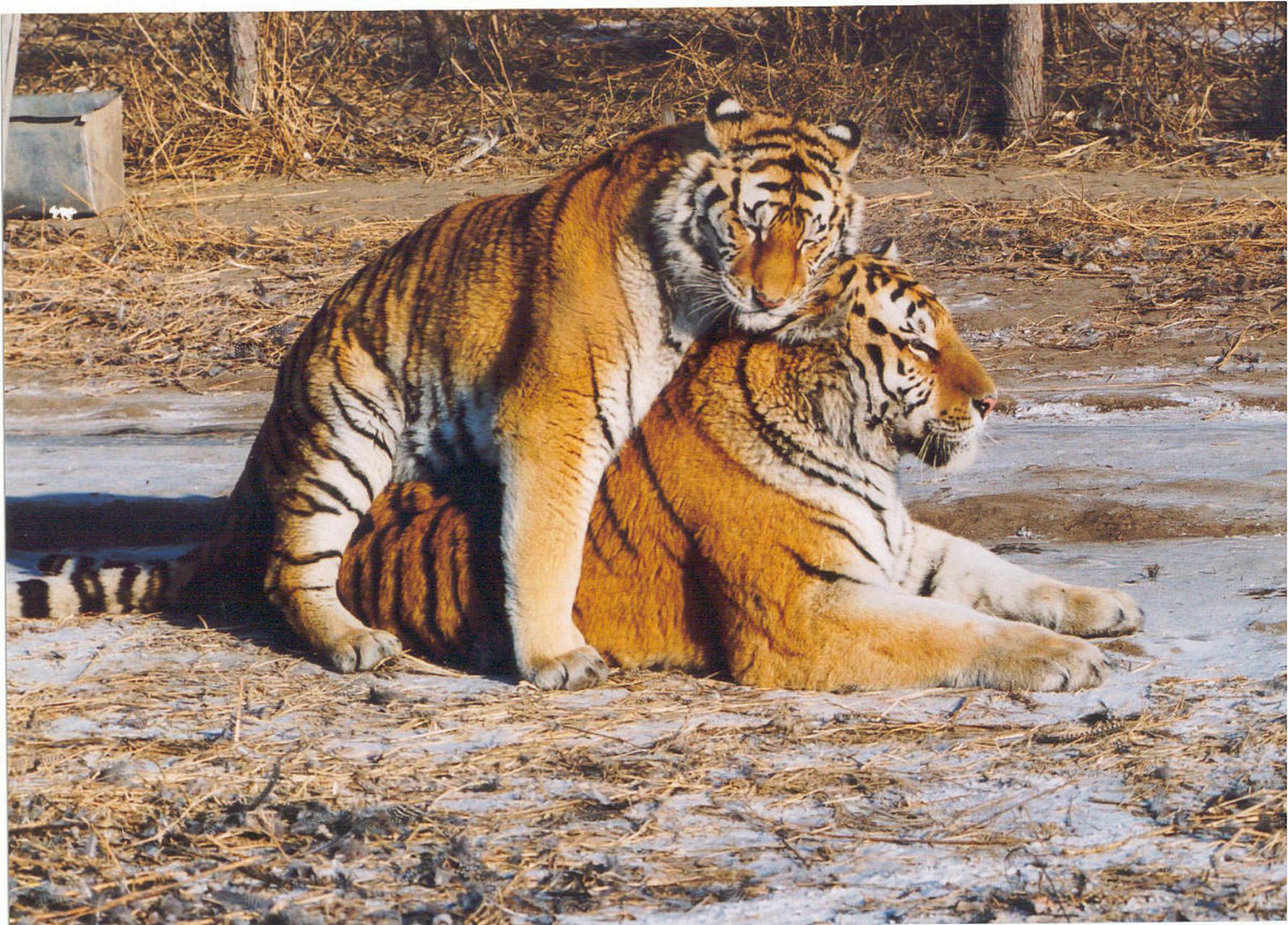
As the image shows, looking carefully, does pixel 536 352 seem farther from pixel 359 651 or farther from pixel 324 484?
pixel 359 651

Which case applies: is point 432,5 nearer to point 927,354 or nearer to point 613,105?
point 613,105

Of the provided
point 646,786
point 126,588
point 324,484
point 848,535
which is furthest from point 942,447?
point 126,588

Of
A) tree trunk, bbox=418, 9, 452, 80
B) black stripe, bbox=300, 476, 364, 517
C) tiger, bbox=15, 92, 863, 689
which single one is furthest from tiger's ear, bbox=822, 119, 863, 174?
black stripe, bbox=300, 476, 364, 517

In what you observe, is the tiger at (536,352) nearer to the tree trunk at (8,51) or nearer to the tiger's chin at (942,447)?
the tiger's chin at (942,447)

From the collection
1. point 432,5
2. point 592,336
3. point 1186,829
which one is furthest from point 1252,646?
point 432,5

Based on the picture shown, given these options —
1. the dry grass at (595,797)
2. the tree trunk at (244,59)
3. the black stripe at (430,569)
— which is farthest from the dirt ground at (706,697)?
the tree trunk at (244,59)

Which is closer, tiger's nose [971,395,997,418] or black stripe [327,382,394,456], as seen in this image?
tiger's nose [971,395,997,418]

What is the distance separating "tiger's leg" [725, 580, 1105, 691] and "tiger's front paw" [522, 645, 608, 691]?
0.27 metres

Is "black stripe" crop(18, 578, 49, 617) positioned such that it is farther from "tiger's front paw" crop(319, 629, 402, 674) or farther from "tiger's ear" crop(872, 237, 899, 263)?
"tiger's ear" crop(872, 237, 899, 263)

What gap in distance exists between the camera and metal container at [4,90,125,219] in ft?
11.1

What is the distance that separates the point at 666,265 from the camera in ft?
9.30

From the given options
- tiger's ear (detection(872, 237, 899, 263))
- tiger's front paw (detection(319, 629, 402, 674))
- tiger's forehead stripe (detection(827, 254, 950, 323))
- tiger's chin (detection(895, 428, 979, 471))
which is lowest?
tiger's front paw (detection(319, 629, 402, 674))

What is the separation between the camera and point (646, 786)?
2.44m

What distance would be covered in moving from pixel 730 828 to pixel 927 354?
0.98 metres
